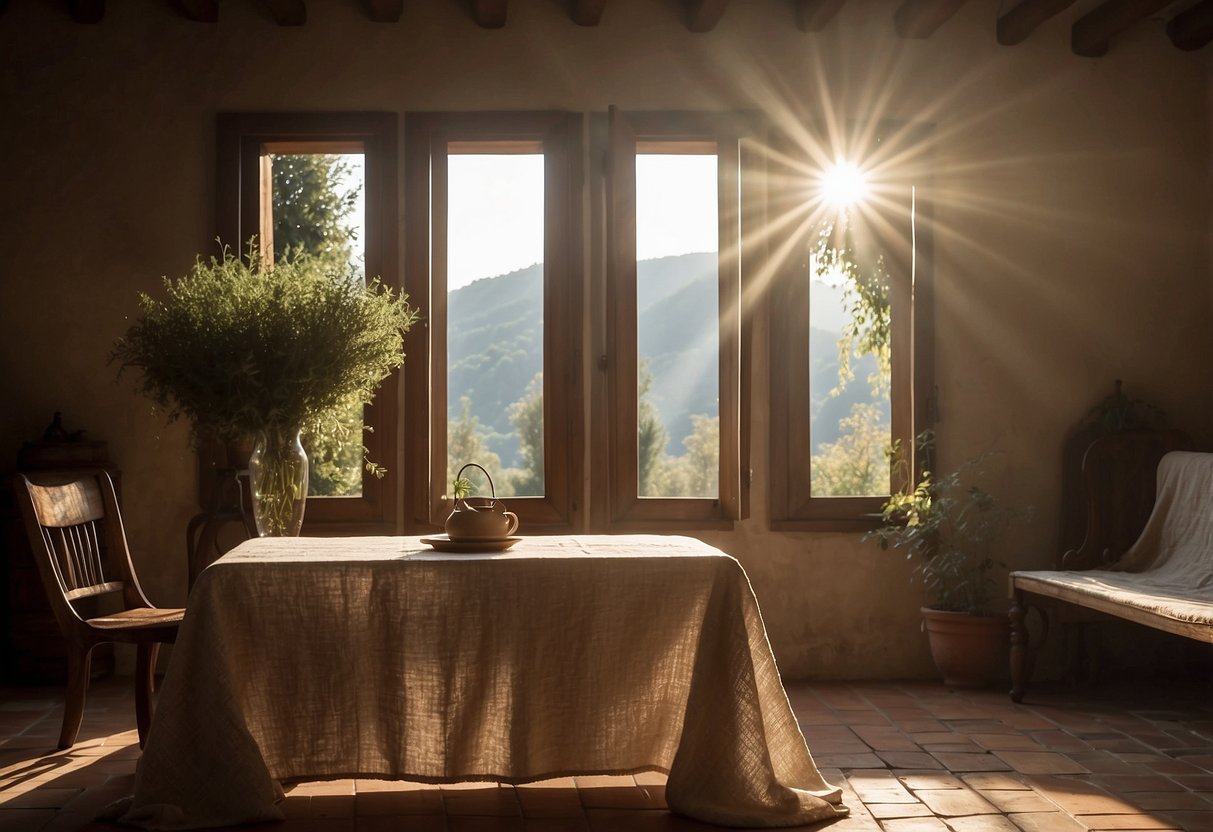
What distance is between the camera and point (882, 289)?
5488 mm

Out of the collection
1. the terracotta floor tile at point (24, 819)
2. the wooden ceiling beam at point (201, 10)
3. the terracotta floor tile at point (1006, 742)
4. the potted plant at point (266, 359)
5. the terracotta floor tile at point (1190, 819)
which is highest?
the wooden ceiling beam at point (201, 10)

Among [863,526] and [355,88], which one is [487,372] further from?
[863,526]

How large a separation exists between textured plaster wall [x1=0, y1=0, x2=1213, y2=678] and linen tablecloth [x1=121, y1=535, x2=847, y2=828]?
7.44 feet

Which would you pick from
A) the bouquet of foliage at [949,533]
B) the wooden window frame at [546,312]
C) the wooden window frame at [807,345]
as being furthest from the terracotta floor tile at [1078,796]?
the wooden window frame at [546,312]

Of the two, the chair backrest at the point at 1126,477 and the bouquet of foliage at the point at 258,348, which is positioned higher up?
the bouquet of foliage at the point at 258,348

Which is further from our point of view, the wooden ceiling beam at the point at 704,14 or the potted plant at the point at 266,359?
the wooden ceiling beam at the point at 704,14

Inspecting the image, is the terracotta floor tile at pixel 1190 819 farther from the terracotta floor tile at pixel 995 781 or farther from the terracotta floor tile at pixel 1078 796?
the terracotta floor tile at pixel 995 781

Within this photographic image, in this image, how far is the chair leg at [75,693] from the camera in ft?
12.3

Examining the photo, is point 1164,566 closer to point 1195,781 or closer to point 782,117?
point 1195,781

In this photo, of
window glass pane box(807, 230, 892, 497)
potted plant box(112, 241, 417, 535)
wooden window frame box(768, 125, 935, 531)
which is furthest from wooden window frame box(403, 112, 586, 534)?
potted plant box(112, 241, 417, 535)

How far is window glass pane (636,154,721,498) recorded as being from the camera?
5348 millimetres

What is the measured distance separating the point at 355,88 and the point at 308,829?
3.48 m

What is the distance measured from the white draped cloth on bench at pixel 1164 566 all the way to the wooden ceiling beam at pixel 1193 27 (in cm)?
195

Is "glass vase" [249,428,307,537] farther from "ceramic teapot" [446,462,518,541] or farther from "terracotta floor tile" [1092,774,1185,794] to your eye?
"terracotta floor tile" [1092,774,1185,794]
